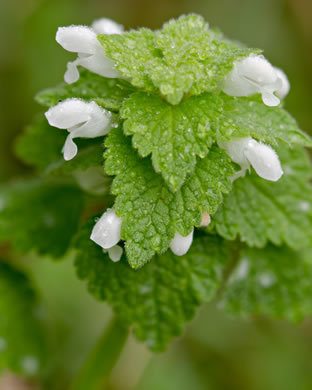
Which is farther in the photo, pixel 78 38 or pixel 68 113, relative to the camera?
pixel 78 38

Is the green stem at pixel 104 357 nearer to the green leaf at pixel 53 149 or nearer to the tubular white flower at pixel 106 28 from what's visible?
the green leaf at pixel 53 149

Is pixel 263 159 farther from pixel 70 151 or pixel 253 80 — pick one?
pixel 70 151

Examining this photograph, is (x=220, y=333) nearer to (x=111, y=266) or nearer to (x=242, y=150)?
(x=111, y=266)

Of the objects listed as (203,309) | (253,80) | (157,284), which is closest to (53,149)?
(157,284)

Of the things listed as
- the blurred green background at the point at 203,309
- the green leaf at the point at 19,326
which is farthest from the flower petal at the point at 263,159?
the blurred green background at the point at 203,309

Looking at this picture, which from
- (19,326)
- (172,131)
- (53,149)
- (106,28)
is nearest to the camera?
(172,131)

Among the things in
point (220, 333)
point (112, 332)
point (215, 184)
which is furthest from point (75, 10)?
point (215, 184)

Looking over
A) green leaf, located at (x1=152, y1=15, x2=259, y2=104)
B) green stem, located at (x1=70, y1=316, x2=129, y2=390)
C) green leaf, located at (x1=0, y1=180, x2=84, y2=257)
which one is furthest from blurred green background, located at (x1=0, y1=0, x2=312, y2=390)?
green leaf, located at (x1=152, y1=15, x2=259, y2=104)
